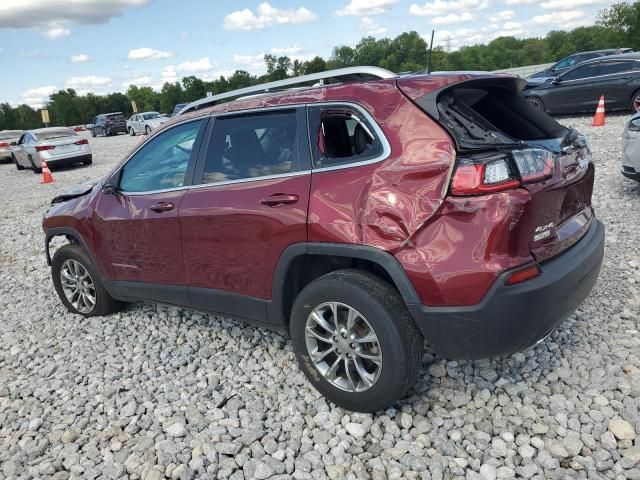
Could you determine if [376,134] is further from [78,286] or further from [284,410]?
[78,286]

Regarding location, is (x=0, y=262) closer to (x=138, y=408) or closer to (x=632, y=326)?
(x=138, y=408)

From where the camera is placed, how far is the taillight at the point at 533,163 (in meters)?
2.35

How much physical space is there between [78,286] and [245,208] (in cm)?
234

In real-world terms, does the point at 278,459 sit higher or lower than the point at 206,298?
lower

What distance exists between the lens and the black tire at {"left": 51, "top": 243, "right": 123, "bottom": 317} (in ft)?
14.1

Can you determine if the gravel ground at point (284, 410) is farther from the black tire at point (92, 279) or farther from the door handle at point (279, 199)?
Answer: the door handle at point (279, 199)

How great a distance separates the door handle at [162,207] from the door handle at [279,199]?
0.85m

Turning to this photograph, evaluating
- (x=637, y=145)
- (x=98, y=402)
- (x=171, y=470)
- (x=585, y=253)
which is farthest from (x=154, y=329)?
(x=637, y=145)

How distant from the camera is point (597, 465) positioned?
233 centimetres

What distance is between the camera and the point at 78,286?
4.50m

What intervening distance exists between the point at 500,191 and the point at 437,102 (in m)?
0.55

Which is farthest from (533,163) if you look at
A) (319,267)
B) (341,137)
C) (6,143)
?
(6,143)

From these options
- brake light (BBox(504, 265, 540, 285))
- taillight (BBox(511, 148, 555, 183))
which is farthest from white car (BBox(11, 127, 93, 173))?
brake light (BBox(504, 265, 540, 285))

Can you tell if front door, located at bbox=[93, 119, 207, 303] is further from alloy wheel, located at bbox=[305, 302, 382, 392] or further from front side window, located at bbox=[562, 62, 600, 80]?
front side window, located at bbox=[562, 62, 600, 80]
